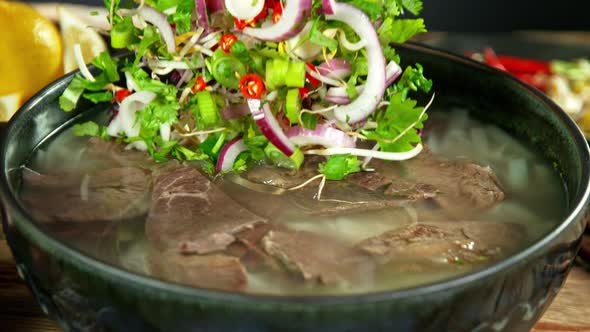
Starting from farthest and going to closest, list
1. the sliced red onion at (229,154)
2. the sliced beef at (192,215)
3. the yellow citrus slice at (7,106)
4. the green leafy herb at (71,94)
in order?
the yellow citrus slice at (7,106) < the green leafy herb at (71,94) < the sliced red onion at (229,154) < the sliced beef at (192,215)

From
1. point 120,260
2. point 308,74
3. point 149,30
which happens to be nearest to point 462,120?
point 308,74

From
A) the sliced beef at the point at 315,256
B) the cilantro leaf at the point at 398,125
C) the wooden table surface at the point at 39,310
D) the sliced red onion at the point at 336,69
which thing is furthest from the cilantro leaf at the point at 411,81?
the wooden table surface at the point at 39,310

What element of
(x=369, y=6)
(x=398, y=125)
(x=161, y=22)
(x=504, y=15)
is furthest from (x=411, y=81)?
(x=504, y=15)

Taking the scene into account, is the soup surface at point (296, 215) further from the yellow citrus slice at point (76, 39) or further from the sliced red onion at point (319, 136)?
the yellow citrus slice at point (76, 39)

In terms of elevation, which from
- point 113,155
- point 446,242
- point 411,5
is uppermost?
point 411,5

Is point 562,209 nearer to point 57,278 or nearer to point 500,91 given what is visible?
point 500,91

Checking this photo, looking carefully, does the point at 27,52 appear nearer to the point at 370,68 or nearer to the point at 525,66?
the point at 370,68
